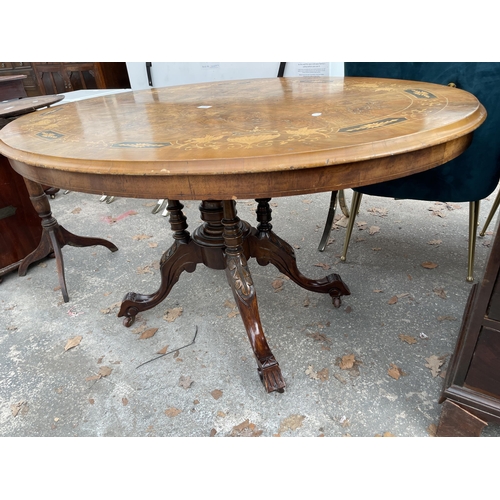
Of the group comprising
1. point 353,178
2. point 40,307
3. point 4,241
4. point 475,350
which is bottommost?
point 40,307

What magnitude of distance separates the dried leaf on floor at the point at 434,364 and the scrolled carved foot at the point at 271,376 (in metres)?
0.62

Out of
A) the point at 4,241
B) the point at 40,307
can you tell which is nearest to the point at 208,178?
the point at 40,307

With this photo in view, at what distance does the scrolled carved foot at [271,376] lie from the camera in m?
1.45

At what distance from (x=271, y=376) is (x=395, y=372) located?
0.52m

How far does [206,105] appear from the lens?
5.23ft

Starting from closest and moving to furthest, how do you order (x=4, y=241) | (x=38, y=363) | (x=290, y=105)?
(x=290, y=105) → (x=38, y=363) → (x=4, y=241)

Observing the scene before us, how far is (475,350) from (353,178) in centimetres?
66

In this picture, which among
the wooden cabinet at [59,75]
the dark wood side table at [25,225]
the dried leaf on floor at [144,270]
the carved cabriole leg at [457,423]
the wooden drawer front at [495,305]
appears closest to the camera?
the wooden drawer front at [495,305]

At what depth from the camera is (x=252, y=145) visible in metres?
0.96

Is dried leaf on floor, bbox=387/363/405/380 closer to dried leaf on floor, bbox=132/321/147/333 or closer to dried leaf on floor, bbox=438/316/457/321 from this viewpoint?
dried leaf on floor, bbox=438/316/457/321

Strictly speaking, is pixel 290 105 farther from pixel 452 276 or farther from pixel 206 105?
pixel 452 276

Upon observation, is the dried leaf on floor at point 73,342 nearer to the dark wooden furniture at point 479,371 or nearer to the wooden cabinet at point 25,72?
the dark wooden furniture at point 479,371

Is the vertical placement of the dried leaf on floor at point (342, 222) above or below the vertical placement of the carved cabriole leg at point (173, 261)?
below

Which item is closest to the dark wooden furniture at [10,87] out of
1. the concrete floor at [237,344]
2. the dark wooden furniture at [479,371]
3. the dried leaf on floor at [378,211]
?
the concrete floor at [237,344]
